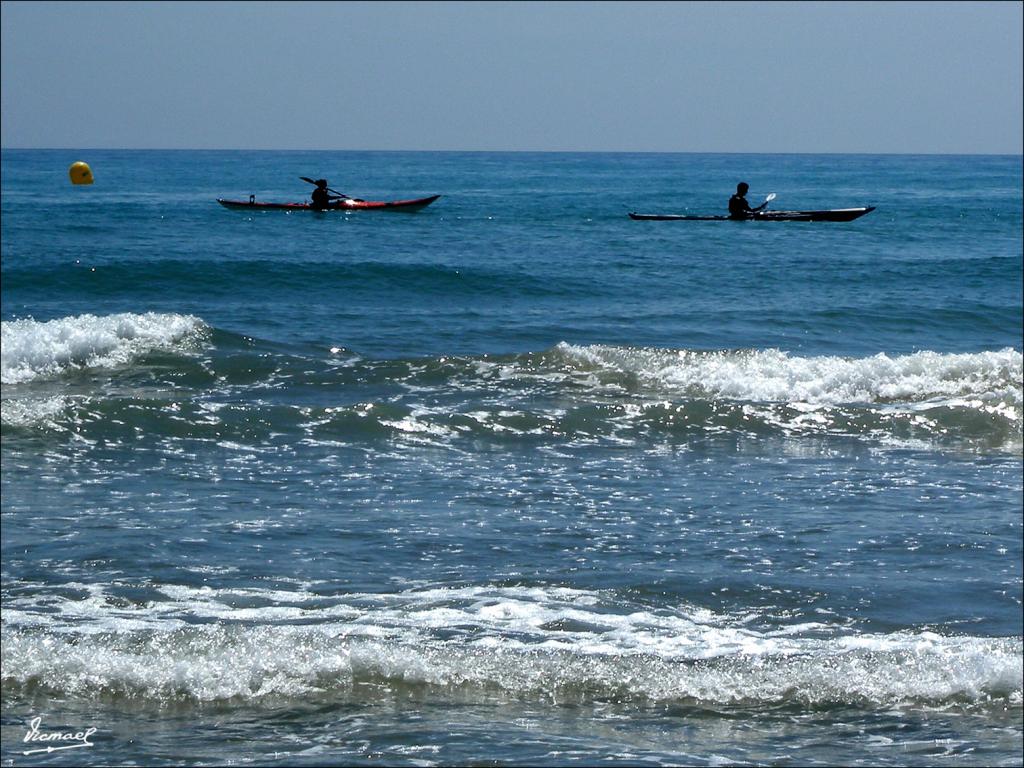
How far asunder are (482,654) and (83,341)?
11.4 m

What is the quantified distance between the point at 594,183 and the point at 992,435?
53.0 m

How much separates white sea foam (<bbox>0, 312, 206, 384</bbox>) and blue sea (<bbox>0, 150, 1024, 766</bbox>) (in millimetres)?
54

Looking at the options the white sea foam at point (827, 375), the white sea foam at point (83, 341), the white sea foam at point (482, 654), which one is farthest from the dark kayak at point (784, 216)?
the white sea foam at point (482, 654)

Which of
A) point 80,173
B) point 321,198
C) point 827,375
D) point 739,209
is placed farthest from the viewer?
point 80,173

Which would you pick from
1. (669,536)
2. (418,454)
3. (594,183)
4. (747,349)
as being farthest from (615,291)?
(594,183)

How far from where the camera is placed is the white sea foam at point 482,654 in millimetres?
6918

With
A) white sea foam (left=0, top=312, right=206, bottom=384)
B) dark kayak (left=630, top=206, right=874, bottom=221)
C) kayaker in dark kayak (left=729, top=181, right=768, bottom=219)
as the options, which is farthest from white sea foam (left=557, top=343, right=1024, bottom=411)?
kayaker in dark kayak (left=729, top=181, right=768, bottom=219)

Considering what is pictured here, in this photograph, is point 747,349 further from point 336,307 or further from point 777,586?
point 777,586

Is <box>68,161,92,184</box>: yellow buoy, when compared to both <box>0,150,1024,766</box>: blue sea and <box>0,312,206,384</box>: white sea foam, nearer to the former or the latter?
<box>0,150,1024,766</box>: blue sea

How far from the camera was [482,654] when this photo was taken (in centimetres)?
729

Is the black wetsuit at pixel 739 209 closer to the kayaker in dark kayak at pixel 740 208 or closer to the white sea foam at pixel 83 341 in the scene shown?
the kayaker in dark kayak at pixel 740 208

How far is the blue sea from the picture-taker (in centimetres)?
662

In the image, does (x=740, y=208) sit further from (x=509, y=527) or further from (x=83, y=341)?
(x=509, y=527)

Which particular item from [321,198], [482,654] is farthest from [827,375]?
[321,198]
